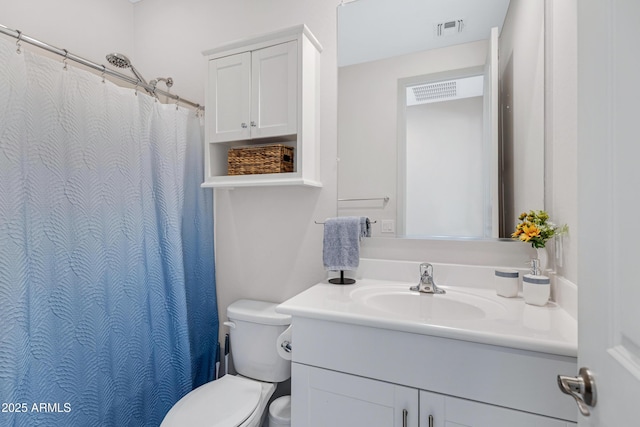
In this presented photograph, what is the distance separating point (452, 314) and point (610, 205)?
2.63ft

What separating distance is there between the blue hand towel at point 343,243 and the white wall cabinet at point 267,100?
9.7 inches

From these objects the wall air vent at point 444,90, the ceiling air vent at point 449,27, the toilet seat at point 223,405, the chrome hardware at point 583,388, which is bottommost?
the toilet seat at point 223,405

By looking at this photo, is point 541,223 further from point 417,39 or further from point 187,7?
point 187,7

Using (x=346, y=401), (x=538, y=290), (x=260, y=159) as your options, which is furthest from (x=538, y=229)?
(x=260, y=159)

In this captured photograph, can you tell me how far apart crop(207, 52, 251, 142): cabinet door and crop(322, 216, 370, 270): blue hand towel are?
0.62 meters

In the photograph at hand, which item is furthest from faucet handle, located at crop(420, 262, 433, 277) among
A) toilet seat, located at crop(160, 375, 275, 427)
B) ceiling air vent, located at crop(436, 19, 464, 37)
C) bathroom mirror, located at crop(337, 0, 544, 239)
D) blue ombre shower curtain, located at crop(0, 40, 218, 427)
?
blue ombre shower curtain, located at crop(0, 40, 218, 427)

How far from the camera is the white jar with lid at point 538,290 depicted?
1.03 meters

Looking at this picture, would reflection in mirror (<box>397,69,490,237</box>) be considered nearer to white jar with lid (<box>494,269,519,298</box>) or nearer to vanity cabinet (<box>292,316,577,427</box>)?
white jar with lid (<box>494,269,519,298</box>)

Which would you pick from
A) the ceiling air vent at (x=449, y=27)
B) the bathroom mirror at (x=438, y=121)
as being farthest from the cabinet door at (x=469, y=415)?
the ceiling air vent at (x=449, y=27)

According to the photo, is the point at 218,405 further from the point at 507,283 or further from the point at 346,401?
the point at 507,283

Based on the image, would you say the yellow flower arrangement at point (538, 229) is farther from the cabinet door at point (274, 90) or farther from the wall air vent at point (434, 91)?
the cabinet door at point (274, 90)

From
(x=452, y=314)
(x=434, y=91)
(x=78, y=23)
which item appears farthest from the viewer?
(x=78, y=23)

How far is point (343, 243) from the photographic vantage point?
140 centimetres

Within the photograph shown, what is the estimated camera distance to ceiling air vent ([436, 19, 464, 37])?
1337mm
